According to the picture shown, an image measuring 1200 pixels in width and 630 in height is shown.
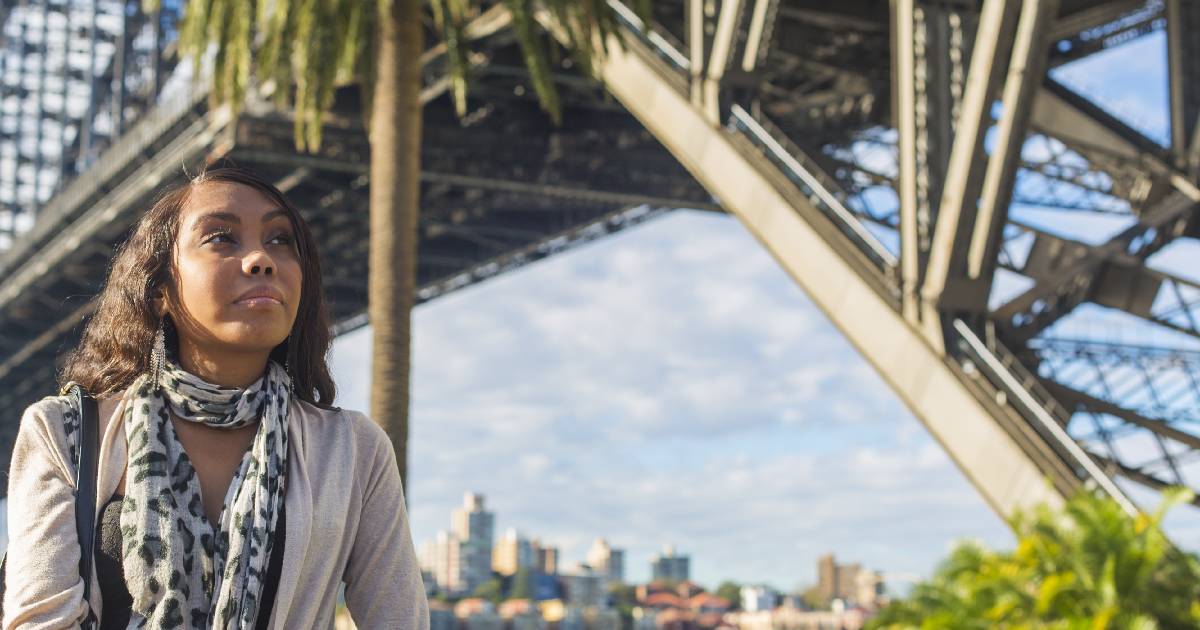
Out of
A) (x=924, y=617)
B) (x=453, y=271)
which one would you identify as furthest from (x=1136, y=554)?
(x=453, y=271)

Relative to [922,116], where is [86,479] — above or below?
below

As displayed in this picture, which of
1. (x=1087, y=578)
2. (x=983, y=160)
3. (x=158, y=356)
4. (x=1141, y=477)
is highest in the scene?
(x=983, y=160)

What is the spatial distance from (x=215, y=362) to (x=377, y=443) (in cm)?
29

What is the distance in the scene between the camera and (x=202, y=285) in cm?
240

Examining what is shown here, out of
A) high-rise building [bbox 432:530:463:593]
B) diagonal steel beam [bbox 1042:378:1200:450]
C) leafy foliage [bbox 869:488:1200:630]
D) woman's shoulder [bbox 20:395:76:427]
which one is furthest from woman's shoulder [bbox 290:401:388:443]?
high-rise building [bbox 432:530:463:593]

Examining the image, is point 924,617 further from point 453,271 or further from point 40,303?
point 40,303

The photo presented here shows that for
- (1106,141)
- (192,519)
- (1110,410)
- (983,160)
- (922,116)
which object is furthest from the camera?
(1106,141)

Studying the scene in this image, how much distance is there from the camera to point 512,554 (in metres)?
91.6

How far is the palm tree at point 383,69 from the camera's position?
13055 mm

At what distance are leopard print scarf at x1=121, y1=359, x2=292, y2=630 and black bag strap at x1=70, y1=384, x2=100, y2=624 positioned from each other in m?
0.05

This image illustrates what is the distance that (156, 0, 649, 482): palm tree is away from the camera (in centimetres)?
1305

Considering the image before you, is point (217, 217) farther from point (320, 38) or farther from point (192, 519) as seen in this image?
point (320, 38)

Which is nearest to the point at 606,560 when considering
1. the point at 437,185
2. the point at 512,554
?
the point at 512,554

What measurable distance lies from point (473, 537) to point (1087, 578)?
287 ft
